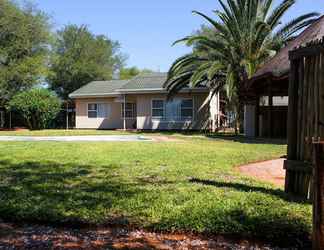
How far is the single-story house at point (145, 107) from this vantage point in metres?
27.4

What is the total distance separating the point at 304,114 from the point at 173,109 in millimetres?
22540

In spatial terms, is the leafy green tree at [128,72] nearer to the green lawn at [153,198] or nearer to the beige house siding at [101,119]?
the beige house siding at [101,119]

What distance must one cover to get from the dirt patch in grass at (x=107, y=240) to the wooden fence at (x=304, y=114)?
1.70 meters

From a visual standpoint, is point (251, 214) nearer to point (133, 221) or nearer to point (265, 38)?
point (133, 221)

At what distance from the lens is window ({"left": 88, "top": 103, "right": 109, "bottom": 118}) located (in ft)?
104

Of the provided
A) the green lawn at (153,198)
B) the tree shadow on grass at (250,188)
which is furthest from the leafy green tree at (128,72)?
the tree shadow on grass at (250,188)

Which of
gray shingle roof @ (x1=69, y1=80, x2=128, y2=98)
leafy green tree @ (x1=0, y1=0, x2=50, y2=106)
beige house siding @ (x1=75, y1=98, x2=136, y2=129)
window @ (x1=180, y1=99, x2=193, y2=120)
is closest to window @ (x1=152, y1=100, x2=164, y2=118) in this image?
window @ (x1=180, y1=99, x2=193, y2=120)

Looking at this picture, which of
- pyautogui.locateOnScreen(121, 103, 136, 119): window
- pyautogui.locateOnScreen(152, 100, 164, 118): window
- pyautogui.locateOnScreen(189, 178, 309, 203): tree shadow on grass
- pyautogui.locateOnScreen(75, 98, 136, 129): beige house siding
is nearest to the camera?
pyautogui.locateOnScreen(189, 178, 309, 203): tree shadow on grass

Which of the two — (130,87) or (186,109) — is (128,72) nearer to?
(130,87)

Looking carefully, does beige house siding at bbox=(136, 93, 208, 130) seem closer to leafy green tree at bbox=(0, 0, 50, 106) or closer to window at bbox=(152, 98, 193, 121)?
window at bbox=(152, 98, 193, 121)

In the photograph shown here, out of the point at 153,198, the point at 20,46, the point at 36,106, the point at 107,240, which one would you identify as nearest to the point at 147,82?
the point at 36,106

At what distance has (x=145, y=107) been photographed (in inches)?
1125

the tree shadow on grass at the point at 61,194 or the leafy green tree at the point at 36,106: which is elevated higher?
the leafy green tree at the point at 36,106

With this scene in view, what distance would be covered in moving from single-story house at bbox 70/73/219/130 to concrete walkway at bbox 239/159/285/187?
15.5m
